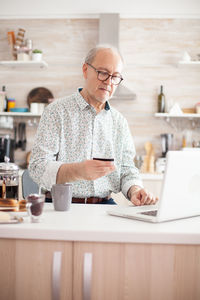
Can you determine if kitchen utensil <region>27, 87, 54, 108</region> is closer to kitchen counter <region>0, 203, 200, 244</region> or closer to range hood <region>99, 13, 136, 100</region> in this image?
range hood <region>99, 13, 136, 100</region>

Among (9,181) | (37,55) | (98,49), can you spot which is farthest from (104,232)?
(37,55)

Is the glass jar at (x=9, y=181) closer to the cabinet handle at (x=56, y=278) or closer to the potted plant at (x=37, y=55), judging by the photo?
the cabinet handle at (x=56, y=278)

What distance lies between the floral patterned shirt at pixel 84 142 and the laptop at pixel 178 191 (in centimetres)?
57

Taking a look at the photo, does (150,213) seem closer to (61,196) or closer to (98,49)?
(61,196)

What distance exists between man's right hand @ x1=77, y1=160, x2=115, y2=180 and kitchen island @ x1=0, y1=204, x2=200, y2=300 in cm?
31

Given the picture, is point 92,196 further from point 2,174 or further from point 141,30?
point 141,30

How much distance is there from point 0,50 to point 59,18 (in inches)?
33.4

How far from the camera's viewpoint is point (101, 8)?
4570 mm

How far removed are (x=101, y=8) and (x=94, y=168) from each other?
137 inches

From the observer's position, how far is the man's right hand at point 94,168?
5.14 ft

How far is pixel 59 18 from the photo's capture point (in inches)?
184

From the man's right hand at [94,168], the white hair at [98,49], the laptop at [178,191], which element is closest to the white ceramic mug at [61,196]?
the man's right hand at [94,168]

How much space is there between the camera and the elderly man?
1.97 meters

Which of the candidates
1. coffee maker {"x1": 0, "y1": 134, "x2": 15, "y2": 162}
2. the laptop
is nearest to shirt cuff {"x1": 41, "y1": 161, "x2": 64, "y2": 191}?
the laptop
